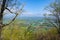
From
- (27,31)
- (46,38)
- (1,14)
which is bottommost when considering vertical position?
(46,38)

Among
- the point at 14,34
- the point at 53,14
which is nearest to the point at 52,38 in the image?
the point at 53,14

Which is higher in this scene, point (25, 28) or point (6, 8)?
point (6, 8)

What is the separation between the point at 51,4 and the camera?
61.9 feet

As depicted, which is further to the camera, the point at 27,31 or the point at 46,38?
the point at 46,38

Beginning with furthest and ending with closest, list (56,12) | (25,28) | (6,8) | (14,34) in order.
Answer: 1. (56,12)
2. (25,28)
3. (14,34)
4. (6,8)

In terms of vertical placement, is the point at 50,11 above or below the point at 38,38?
above

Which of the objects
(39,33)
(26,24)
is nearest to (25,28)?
(26,24)

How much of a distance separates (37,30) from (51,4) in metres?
2.67

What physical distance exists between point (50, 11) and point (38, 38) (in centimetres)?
242

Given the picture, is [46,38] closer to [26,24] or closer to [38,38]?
[38,38]

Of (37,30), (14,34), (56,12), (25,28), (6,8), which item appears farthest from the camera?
(56,12)

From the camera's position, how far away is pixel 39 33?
59.7ft

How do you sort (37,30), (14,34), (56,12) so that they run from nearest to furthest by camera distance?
(14,34) < (37,30) < (56,12)

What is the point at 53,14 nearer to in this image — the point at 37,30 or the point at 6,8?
the point at 37,30
